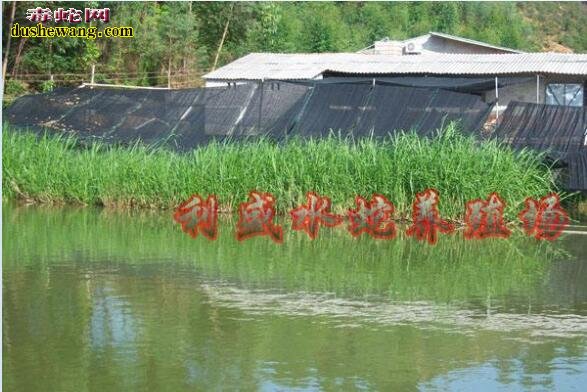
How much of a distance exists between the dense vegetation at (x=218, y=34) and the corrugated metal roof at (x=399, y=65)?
176 inches

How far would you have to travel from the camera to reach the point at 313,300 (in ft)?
26.4

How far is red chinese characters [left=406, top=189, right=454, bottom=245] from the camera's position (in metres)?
12.1

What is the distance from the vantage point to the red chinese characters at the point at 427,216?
12070mm

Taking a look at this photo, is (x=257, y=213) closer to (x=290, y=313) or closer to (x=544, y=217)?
(x=544, y=217)

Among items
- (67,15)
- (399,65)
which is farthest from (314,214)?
(67,15)

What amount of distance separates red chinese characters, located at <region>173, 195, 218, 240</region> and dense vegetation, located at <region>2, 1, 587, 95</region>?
14.8 m

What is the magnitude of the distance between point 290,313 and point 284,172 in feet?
18.5

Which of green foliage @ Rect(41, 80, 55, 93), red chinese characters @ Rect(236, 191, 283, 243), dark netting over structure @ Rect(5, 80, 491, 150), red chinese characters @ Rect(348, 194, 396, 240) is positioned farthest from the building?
red chinese characters @ Rect(348, 194, 396, 240)

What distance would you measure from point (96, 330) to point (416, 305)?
2394mm

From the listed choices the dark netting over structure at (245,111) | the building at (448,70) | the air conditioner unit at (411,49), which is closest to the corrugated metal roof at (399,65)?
the building at (448,70)

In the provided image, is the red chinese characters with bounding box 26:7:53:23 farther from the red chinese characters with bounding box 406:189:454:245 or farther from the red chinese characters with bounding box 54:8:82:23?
the red chinese characters with bounding box 406:189:454:245

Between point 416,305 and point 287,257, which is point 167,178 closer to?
point 287,257

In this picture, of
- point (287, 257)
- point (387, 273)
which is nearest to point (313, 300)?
point (387, 273)

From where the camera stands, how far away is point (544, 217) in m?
12.7
